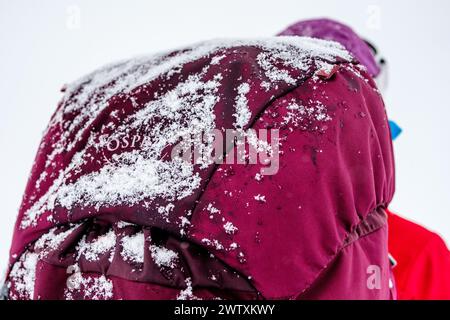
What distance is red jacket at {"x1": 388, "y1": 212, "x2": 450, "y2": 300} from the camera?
77 cm

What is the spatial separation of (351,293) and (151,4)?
141 centimetres

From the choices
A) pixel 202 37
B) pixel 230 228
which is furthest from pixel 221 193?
pixel 202 37

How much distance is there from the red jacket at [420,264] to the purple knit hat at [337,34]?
33 cm

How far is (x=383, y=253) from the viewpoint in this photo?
21.5 inches

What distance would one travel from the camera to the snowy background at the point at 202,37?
1.58 metres

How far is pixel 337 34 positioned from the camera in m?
0.85

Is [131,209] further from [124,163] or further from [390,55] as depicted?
[390,55]

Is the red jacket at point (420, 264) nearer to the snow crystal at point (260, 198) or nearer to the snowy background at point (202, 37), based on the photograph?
the snow crystal at point (260, 198)

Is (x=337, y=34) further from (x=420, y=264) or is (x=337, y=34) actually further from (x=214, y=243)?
(x=214, y=243)

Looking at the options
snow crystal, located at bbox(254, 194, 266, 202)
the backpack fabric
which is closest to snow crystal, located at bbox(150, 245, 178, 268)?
the backpack fabric

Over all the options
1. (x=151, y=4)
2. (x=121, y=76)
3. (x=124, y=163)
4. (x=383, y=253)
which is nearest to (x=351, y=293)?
(x=383, y=253)

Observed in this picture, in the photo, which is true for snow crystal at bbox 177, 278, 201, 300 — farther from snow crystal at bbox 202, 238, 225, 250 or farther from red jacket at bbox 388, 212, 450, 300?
red jacket at bbox 388, 212, 450, 300

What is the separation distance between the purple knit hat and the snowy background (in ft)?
2.54

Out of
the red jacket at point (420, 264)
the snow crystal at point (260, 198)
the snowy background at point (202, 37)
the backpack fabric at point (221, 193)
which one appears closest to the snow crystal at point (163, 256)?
the backpack fabric at point (221, 193)
